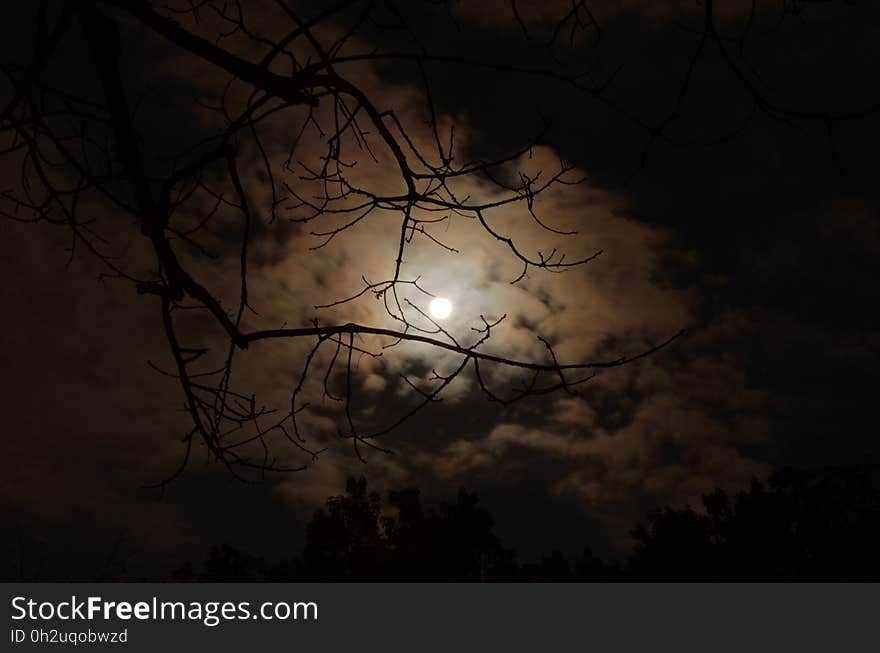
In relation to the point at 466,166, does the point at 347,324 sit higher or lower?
lower

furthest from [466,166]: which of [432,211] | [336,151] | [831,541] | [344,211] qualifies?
[831,541]

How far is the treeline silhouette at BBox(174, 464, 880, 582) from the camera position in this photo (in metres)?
8.73

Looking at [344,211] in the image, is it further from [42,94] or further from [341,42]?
[42,94]

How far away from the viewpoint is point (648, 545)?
1303 inches

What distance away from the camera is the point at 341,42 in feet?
9.50

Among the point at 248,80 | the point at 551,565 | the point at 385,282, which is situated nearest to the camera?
the point at 248,80

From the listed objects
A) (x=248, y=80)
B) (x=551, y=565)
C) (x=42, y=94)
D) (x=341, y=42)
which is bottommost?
(x=248, y=80)

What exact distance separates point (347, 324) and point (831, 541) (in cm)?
826

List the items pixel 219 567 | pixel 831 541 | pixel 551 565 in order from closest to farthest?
pixel 831 541
pixel 219 567
pixel 551 565

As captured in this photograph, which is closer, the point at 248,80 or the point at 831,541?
the point at 248,80

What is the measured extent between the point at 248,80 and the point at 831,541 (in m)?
8.88

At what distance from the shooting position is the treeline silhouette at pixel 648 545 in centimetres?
873
